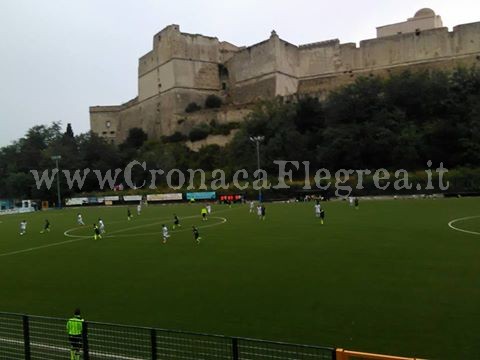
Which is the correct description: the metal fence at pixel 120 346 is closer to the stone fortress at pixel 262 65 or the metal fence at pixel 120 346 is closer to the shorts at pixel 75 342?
the shorts at pixel 75 342

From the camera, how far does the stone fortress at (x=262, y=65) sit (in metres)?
80.0

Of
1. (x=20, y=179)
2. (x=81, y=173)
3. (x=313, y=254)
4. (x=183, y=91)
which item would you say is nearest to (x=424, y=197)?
(x=313, y=254)

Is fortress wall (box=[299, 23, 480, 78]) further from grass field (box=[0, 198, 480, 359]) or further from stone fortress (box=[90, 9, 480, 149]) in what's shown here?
grass field (box=[0, 198, 480, 359])


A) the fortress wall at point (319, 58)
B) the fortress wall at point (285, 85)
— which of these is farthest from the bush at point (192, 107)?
the fortress wall at point (319, 58)

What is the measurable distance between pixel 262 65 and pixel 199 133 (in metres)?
16.9

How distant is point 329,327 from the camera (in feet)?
33.1

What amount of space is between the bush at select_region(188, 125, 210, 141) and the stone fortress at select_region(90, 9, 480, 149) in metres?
2.05

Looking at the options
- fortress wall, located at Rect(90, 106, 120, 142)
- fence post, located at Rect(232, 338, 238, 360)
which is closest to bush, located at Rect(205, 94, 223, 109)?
fortress wall, located at Rect(90, 106, 120, 142)

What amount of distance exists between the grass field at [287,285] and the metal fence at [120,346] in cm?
170

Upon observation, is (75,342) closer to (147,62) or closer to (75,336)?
(75,336)

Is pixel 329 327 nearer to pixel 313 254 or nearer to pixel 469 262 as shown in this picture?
pixel 469 262

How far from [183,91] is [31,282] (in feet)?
266

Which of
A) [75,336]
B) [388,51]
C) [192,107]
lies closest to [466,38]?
[388,51]

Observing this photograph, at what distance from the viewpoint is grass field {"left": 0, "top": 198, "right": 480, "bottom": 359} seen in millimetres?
9898
